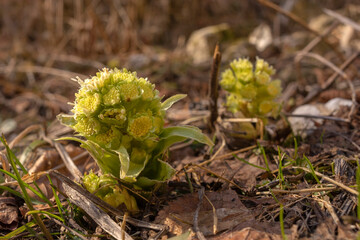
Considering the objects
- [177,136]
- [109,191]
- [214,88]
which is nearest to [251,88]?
[214,88]

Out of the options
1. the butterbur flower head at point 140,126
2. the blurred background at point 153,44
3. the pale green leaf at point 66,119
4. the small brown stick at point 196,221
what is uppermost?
the pale green leaf at point 66,119

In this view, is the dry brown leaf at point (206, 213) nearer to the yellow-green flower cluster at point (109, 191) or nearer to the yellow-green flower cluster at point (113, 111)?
the yellow-green flower cluster at point (109, 191)

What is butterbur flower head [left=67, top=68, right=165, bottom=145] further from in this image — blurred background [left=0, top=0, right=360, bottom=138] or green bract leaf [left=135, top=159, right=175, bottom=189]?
blurred background [left=0, top=0, right=360, bottom=138]

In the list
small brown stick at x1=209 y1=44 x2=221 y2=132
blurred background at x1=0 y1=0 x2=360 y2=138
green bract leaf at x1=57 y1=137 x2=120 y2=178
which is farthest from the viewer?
blurred background at x1=0 y1=0 x2=360 y2=138

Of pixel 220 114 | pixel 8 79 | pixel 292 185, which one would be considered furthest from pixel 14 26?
pixel 292 185

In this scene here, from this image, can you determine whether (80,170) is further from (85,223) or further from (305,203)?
(305,203)

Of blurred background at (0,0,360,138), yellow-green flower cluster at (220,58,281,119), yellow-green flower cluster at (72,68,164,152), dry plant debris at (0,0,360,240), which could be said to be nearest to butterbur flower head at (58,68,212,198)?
yellow-green flower cluster at (72,68,164,152)

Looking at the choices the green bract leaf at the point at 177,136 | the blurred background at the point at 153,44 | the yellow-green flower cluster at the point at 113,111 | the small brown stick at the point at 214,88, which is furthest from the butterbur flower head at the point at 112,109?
the blurred background at the point at 153,44
